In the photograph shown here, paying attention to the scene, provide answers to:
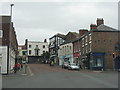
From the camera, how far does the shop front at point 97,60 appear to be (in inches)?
1978

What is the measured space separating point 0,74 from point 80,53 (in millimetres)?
30525

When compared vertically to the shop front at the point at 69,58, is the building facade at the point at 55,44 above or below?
above

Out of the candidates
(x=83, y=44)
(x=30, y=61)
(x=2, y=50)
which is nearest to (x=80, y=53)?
(x=83, y=44)

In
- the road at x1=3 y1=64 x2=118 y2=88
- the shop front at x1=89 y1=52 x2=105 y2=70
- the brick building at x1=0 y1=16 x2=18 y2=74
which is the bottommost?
the road at x1=3 y1=64 x2=118 y2=88

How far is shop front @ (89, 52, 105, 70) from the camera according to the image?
5025 centimetres

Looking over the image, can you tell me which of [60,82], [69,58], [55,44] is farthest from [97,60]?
[55,44]

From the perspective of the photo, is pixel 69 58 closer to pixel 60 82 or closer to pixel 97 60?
pixel 97 60

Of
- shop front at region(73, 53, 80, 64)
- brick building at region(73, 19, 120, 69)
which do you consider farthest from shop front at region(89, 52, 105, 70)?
shop front at region(73, 53, 80, 64)

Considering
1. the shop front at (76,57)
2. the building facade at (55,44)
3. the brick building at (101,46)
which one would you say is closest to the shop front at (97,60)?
the brick building at (101,46)

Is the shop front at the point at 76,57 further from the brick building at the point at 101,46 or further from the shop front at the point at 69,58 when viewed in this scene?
the brick building at the point at 101,46

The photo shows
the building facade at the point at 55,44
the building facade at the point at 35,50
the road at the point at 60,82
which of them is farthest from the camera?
the building facade at the point at 35,50

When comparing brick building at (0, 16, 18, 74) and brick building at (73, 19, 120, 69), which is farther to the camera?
brick building at (73, 19, 120, 69)

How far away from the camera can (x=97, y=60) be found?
166 feet

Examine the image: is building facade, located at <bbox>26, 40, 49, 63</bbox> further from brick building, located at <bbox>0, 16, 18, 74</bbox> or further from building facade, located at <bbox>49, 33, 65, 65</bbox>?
brick building, located at <bbox>0, 16, 18, 74</bbox>
